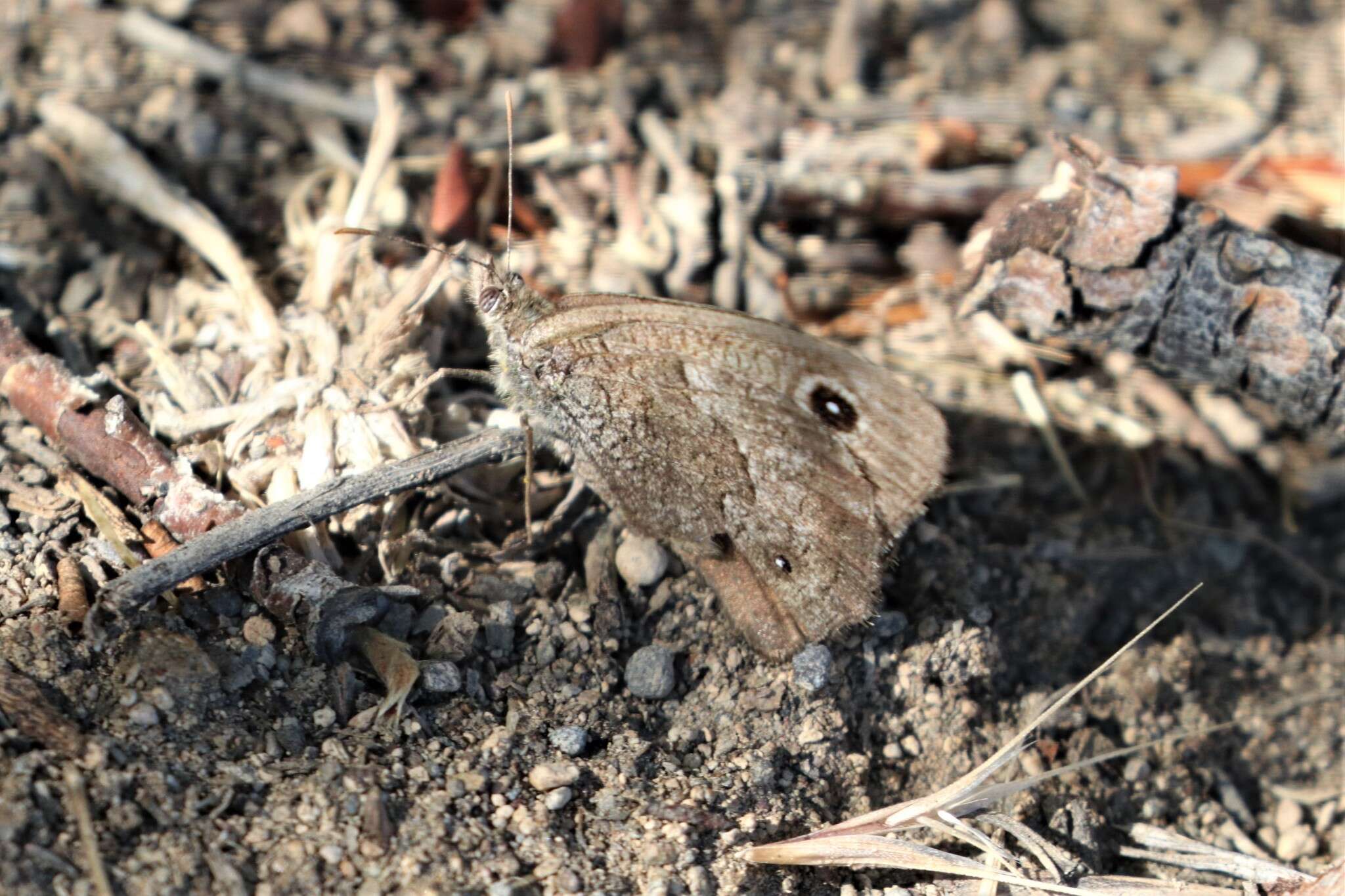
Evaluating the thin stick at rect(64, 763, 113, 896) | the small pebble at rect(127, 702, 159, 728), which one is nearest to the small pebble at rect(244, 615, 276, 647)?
the small pebble at rect(127, 702, 159, 728)

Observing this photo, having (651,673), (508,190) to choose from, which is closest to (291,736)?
(651,673)

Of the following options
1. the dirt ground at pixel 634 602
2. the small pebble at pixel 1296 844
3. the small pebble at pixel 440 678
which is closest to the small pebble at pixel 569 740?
the dirt ground at pixel 634 602

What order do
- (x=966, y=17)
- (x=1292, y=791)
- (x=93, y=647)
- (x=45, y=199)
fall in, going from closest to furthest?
1. (x=93, y=647)
2. (x=1292, y=791)
3. (x=45, y=199)
4. (x=966, y=17)

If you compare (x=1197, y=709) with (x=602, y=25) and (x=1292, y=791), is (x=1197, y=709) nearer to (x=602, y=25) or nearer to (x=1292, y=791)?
(x=1292, y=791)

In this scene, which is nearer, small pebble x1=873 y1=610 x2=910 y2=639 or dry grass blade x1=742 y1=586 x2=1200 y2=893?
dry grass blade x1=742 y1=586 x2=1200 y2=893

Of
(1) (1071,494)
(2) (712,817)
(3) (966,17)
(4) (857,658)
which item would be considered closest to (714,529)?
(4) (857,658)

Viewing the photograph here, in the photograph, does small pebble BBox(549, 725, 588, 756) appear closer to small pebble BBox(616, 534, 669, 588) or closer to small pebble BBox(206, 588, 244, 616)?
small pebble BBox(616, 534, 669, 588)

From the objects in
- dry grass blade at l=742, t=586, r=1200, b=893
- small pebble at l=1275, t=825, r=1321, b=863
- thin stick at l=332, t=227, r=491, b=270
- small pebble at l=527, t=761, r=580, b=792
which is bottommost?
small pebble at l=1275, t=825, r=1321, b=863

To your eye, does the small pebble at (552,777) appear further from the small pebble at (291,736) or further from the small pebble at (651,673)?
the small pebble at (291,736)
